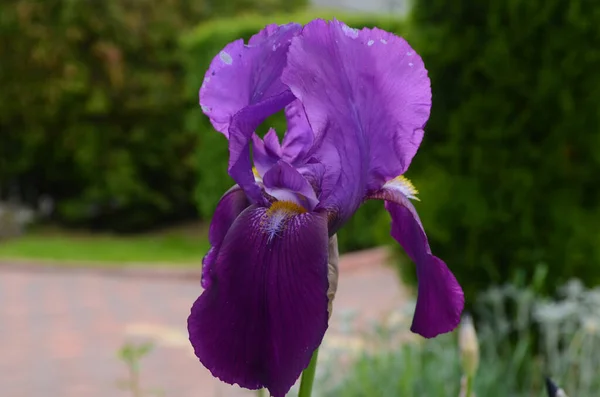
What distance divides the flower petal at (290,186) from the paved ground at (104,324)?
252 cm

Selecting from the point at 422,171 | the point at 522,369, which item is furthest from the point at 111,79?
the point at 522,369

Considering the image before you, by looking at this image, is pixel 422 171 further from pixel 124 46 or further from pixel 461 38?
pixel 124 46

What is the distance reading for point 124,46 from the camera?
11812 mm

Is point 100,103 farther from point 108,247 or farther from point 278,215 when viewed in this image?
point 278,215

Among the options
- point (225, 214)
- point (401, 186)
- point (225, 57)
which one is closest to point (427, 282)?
point (401, 186)

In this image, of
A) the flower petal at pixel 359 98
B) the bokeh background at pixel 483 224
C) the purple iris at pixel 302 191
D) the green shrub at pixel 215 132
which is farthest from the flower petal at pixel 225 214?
the green shrub at pixel 215 132

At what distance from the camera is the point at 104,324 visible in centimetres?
628

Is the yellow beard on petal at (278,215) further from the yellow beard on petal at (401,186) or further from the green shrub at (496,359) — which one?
the green shrub at (496,359)

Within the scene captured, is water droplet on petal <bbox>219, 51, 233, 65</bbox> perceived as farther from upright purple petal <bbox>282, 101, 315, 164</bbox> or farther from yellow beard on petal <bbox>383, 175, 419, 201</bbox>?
yellow beard on petal <bbox>383, 175, 419, 201</bbox>

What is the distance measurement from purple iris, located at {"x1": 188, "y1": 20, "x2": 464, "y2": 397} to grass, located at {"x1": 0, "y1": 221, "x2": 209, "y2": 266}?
813cm

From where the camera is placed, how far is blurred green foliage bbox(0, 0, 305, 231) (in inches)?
Answer: 450

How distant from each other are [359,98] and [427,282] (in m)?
0.21

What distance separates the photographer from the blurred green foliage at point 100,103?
11422mm

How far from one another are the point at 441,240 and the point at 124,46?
9183mm
